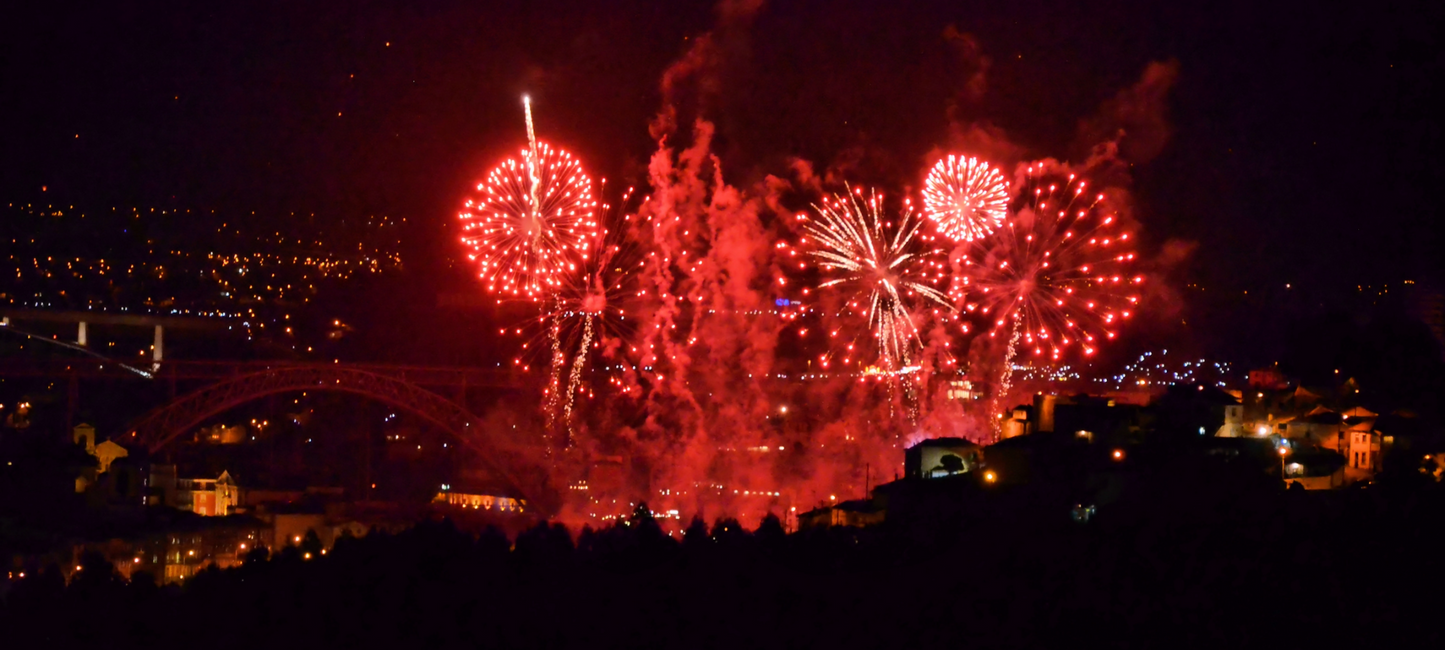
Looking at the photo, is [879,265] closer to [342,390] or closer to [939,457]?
[939,457]

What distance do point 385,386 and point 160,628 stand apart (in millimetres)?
11335

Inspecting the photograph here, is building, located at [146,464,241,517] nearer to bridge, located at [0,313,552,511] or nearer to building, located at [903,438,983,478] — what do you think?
bridge, located at [0,313,552,511]

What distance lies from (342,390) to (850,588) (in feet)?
43.9

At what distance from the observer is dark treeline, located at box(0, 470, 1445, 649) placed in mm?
11367

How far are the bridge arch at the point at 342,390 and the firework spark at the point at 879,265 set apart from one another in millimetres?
7960

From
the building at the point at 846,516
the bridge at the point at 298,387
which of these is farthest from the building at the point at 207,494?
the building at the point at 846,516

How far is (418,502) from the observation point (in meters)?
24.8

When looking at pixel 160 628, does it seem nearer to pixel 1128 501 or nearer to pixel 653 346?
pixel 653 346

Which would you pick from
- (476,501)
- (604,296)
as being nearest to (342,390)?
(476,501)

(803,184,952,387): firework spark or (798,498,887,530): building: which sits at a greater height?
(803,184,952,387): firework spark

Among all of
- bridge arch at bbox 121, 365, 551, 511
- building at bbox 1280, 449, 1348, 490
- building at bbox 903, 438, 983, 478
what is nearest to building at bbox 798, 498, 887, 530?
building at bbox 903, 438, 983, 478

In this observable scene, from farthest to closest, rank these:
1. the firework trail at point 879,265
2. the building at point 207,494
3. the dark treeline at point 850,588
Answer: the building at point 207,494, the firework trail at point 879,265, the dark treeline at point 850,588

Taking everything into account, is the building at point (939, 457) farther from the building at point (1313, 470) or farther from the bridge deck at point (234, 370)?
the bridge deck at point (234, 370)

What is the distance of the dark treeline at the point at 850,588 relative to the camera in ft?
37.3
